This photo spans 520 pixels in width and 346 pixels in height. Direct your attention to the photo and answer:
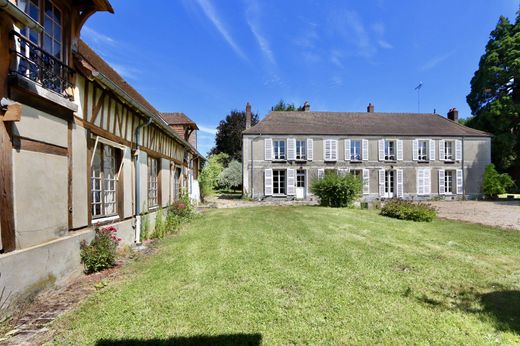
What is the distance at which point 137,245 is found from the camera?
5.59m

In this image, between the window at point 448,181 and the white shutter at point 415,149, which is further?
the window at point 448,181

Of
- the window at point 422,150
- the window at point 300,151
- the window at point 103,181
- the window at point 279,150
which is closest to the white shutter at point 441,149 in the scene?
the window at point 422,150

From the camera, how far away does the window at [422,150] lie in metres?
19.2

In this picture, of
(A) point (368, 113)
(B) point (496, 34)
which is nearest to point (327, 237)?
(A) point (368, 113)

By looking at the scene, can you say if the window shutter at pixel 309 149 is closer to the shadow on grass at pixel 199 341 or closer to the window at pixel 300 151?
the window at pixel 300 151

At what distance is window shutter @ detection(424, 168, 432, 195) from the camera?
1906 centimetres

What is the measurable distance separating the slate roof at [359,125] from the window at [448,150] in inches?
27.0

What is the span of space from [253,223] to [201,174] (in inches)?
400

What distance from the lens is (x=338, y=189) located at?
12328 mm

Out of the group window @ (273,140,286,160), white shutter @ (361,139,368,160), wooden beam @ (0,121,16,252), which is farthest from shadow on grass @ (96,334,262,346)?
white shutter @ (361,139,368,160)

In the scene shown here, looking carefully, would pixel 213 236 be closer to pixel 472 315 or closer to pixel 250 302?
pixel 250 302

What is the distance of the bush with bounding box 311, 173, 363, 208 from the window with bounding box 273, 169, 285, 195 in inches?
237

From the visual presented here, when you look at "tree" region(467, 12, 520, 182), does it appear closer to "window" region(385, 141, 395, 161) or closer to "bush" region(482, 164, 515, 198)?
"bush" region(482, 164, 515, 198)

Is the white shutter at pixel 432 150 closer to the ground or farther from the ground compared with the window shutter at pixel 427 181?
farther from the ground
